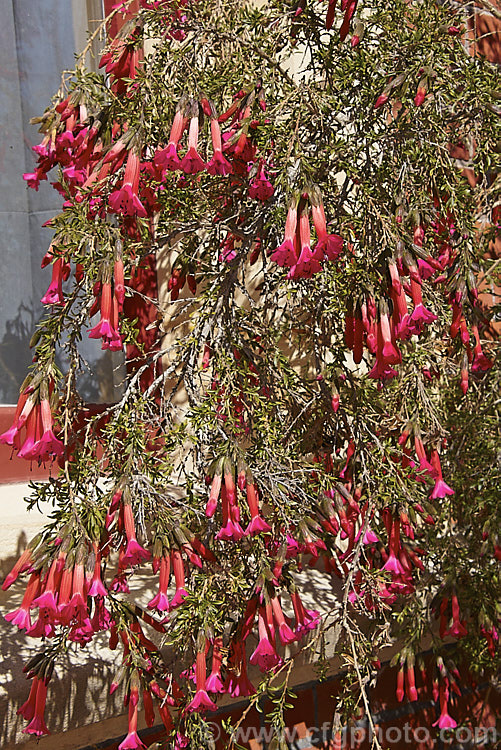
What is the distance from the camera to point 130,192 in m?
1.33

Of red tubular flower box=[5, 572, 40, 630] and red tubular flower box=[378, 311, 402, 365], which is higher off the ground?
red tubular flower box=[378, 311, 402, 365]

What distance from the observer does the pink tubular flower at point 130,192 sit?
1329 millimetres

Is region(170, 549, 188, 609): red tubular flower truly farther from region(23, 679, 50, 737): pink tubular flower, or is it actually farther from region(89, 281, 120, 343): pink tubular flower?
region(89, 281, 120, 343): pink tubular flower

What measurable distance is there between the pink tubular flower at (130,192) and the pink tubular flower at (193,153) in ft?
0.29

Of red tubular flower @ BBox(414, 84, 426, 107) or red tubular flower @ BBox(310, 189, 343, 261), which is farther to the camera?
red tubular flower @ BBox(414, 84, 426, 107)

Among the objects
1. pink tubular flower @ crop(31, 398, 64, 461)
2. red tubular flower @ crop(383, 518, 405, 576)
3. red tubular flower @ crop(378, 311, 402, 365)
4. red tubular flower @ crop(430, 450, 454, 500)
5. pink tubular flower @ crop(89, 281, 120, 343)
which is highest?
pink tubular flower @ crop(89, 281, 120, 343)

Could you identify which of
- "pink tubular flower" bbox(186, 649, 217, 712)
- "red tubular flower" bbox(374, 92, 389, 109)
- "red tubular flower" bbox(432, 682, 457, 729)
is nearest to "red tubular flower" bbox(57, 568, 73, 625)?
"pink tubular flower" bbox(186, 649, 217, 712)

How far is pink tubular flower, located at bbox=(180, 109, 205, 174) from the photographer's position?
137cm

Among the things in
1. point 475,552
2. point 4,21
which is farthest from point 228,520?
point 4,21

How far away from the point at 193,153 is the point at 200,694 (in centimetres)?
94

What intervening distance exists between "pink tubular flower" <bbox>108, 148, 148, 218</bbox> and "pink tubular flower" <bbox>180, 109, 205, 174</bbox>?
0.29 feet

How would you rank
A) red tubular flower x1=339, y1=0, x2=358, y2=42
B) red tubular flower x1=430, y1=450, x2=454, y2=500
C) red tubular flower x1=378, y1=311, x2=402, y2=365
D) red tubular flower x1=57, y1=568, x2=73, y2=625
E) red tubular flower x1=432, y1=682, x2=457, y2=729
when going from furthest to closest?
red tubular flower x1=432, y1=682, x2=457, y2=729, red tubular flower x1=430, y1=450, x2=454, y2=500, red tubular flower x1=339, y1=0, x2=358, y2=42, red tubular flower x1=378, y1=311, x2=402, y2=365, red tubular flower x1=57, y1=568, x2=73, y2=625

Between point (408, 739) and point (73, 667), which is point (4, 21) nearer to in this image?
point (73, 667)

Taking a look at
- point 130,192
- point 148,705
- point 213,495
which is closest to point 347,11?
point 130,192
